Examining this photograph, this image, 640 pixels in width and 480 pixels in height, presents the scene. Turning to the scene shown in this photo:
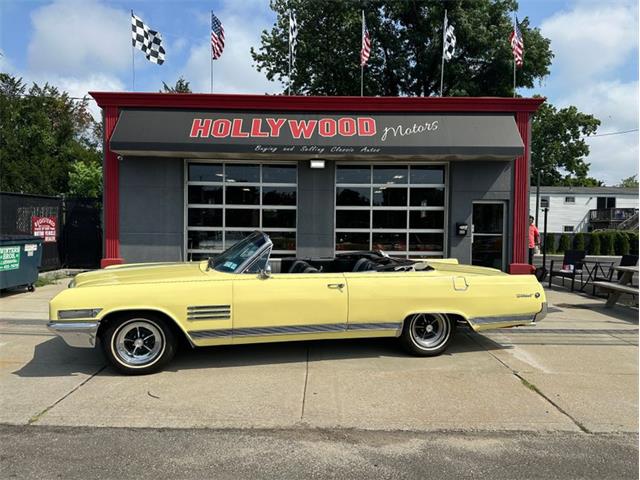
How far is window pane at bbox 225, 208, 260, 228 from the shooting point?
1248 centimetres

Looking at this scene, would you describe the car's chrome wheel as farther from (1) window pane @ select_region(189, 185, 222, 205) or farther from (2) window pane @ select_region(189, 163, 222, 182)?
(2) window pane @ select_region(189, 163, 222, 182)

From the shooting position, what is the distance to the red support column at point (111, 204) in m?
11.9

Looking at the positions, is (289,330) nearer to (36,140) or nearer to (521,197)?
(521,197)

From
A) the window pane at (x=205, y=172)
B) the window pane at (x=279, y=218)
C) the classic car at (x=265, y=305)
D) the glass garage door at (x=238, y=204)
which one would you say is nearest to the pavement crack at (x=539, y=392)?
the classic car at (x=265, y=305)

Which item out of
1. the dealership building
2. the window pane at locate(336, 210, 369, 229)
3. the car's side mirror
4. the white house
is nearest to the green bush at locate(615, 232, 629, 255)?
the white house

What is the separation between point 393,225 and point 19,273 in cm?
859

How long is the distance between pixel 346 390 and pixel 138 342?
7.24 ft

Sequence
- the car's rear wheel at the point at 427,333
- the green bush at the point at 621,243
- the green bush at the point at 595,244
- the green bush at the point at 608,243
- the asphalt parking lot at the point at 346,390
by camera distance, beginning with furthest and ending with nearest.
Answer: the green bush at the point at 621,243, the green bush at the point at 608,243, the green bush at the point at 595,244, the car's rear wheel at the point at 427,333, the asphalt parking lot at the point at 346,390

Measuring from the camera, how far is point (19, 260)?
9500 mm

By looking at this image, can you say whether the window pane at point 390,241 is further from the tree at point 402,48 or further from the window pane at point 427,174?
the tree at point 402,48

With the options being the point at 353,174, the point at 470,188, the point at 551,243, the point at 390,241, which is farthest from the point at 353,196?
the point at 551,243

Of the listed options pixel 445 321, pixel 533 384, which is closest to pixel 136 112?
pixel 445 321

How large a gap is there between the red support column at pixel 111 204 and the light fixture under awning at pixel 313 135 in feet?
2.51

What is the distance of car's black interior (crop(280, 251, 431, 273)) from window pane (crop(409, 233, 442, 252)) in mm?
6009
